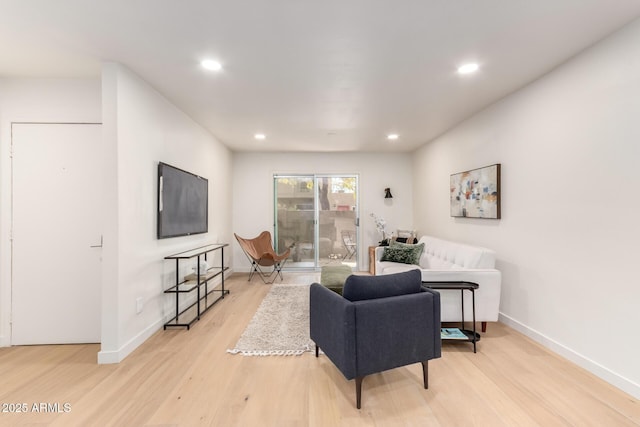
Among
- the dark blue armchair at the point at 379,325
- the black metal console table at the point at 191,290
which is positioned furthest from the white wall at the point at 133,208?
the dark blue armchair at the point at 379,325

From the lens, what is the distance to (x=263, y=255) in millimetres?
5086

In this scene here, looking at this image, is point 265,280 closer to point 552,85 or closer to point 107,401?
point 107,401

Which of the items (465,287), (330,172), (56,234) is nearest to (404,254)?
(465,287)

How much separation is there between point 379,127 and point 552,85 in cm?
209

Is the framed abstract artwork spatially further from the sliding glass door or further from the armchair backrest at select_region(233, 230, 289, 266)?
the armchair backrest at select_region(233, 230, 289, 266)

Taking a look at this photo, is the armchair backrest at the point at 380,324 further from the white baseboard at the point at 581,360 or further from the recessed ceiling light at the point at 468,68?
the recessed ceiling light at the point at 468,68

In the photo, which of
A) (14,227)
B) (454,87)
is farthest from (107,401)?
(454,87)

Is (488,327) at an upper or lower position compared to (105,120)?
lower

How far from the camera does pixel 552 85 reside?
2.60m

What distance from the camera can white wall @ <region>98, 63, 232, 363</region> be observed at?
2438mm

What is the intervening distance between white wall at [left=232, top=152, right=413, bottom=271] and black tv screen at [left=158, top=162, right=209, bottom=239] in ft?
5.52

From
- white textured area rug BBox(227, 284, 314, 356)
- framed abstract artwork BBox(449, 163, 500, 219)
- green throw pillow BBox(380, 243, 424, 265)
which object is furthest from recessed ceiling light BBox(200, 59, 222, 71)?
green throw pillow BBox(380, 243, 424, 265)

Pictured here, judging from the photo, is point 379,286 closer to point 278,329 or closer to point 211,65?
point 278,329

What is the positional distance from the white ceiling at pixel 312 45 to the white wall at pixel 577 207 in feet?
0.84
